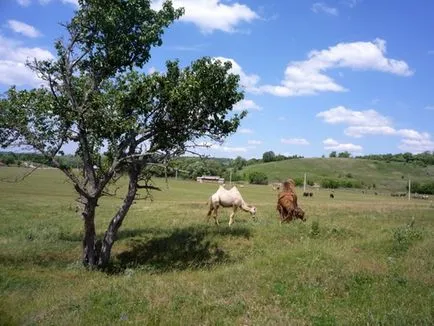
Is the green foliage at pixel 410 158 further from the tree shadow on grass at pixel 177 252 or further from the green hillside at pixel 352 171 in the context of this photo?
the tree shadow on grass at pixel 177 252

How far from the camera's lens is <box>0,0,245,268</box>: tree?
1791 centimetres

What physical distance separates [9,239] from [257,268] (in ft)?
47.0

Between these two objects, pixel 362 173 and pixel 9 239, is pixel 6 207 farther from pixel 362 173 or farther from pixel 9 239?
pixel 362 173

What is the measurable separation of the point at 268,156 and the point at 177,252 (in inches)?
6867

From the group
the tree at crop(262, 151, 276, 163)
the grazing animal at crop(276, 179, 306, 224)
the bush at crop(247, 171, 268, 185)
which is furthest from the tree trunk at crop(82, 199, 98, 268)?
the tree at crop(262, 151, 276, 163)

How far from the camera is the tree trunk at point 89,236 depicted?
18.9m

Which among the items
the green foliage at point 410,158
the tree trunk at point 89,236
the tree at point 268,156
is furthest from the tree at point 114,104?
the tree at point 268,156

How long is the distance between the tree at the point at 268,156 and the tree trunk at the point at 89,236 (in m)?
173

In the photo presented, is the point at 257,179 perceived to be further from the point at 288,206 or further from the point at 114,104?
the point at 114,104

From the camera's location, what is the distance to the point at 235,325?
9.09m

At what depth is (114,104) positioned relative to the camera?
18062mm

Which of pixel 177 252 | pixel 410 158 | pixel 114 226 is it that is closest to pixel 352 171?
pixel 410 158

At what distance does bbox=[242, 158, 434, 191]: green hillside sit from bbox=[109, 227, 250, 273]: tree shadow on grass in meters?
109

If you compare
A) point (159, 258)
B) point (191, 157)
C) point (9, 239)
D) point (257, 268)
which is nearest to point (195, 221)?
point (159, 258)
